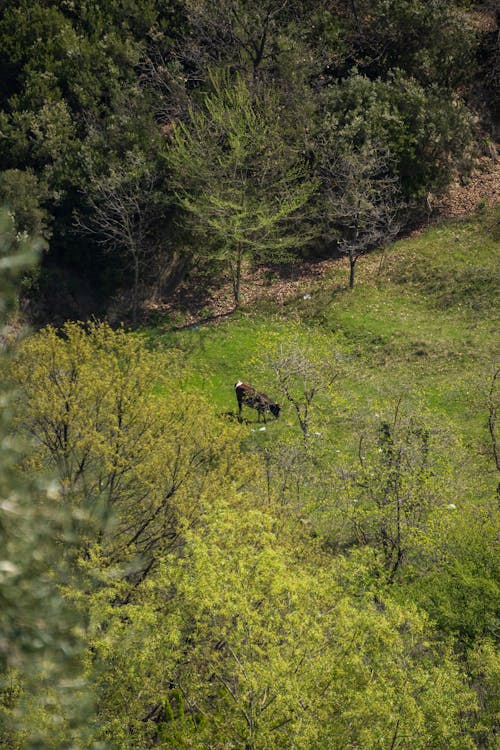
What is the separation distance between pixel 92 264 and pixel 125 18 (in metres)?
15.6

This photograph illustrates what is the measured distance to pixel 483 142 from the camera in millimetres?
47375

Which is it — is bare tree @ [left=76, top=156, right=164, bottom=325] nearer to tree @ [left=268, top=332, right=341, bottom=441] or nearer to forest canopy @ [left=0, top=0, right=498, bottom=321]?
forest canopy @ [left=0, top=0, right=498, bottom=321]

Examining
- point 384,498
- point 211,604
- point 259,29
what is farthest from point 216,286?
point 211,604

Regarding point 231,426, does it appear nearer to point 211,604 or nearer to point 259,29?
point 211,604

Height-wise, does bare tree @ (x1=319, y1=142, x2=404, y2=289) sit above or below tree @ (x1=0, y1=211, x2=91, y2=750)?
below

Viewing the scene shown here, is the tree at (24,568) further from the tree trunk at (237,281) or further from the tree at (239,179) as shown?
the tree trunk at (237,281)

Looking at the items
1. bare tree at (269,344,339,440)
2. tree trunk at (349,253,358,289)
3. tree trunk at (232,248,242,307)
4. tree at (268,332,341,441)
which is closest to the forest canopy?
tree trunk at (232,248,242,307)

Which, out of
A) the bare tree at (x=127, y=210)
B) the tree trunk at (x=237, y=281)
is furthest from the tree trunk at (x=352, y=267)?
the bare tree at (x=127, y=210)

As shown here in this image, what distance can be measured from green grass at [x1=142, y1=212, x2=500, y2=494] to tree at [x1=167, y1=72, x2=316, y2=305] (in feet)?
12.1

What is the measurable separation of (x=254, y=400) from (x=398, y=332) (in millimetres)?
8886

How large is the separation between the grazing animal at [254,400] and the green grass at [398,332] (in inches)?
28.0

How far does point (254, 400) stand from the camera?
32.0m

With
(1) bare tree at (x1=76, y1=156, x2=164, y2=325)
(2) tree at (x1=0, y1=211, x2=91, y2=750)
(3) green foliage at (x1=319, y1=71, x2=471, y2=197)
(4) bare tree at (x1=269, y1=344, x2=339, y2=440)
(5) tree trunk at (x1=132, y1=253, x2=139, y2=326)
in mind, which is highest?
(2) tree at (x1=0, y1=211, x2=91, y2=750)

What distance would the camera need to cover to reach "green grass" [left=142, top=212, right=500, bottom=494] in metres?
32.1
